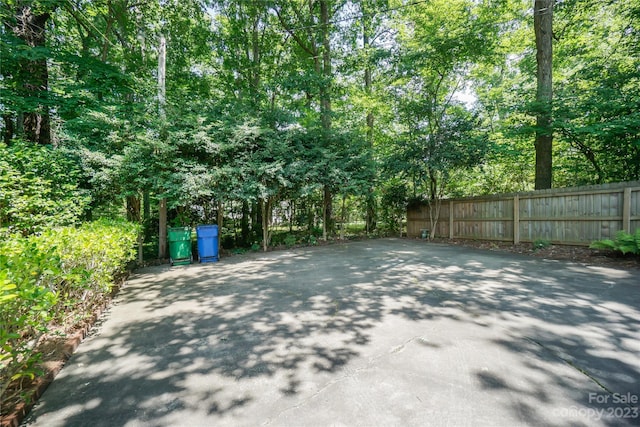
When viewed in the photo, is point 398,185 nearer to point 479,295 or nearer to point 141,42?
point 479,295

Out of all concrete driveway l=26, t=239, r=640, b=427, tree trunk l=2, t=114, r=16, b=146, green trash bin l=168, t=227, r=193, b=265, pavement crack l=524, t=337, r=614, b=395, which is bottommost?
concrete driveway l=26, t=239, r=640, b=427

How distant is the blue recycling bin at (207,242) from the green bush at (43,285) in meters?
2.18

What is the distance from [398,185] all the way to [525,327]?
8855 mm

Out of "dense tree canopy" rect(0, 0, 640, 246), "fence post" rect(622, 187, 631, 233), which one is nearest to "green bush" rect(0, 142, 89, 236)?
"dense tree canopy" rect(0, 0, 640, 246)

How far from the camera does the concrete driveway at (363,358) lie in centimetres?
154

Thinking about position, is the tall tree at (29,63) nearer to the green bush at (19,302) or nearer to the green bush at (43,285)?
the green bush at (43,285)

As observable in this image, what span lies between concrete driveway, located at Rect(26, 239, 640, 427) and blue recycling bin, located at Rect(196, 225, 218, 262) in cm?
239

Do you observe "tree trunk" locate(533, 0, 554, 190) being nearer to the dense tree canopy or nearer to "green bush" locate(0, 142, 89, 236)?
the dense tree canopy

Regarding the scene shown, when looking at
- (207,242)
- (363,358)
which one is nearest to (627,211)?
(363,358)

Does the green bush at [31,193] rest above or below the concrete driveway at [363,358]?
above

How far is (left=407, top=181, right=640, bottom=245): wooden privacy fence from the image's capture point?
224 inches

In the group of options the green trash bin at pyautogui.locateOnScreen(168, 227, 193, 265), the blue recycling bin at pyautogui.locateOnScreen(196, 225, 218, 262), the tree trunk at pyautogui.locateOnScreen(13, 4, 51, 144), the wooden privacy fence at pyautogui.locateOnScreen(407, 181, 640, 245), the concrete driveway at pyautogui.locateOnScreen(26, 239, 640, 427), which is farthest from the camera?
the blue recycling bin at pyautogui.locateOnScreen(196, 225, 218, 262)

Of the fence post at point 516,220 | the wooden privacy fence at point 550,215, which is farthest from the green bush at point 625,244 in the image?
the fence post at point 516,220

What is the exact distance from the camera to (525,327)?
8.29ft
